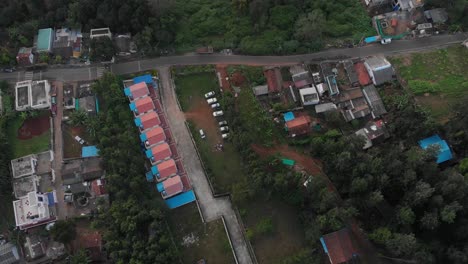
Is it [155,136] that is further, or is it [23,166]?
[155,136]

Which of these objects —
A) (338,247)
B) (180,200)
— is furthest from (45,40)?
(338,247)

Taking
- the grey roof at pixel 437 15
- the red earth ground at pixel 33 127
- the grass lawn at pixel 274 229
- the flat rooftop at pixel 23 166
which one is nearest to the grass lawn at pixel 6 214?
the flat rooftop at pixel 23 166

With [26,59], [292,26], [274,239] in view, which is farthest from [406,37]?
[26,59]

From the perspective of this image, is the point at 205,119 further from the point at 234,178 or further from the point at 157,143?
the point at 234,178

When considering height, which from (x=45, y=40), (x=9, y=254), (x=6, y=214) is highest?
(x=45, y=40)

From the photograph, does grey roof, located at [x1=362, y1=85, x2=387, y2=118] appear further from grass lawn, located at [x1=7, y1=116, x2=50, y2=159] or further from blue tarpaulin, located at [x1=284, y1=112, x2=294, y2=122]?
grass lawn, located at [x1=7, y1=116, x2=50, y2=159]

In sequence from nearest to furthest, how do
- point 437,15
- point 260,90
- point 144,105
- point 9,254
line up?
point 9,254
point 144,105
point 260,90
point 437,15

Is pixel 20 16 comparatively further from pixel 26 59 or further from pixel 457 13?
pixel 457 13

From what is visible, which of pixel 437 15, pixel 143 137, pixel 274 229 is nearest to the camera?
pixel 274 229
